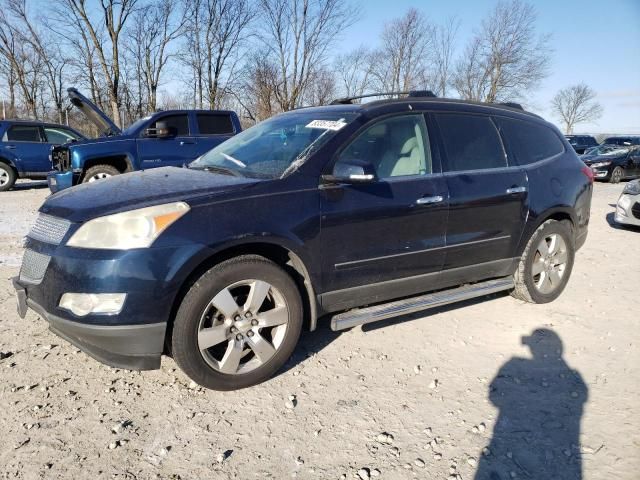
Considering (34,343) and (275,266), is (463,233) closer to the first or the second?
(275,266)

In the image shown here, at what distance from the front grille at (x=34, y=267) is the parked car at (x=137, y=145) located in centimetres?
524

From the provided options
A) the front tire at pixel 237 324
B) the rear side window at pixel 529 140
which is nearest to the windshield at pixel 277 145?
the front tire at pixel 237 324

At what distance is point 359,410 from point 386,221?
1.24m

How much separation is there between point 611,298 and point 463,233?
2.07m

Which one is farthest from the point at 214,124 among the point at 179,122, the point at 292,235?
the point at 292,235

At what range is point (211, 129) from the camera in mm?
9508

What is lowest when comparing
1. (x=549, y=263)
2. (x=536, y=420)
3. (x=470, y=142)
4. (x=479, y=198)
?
(x=536, y=420)

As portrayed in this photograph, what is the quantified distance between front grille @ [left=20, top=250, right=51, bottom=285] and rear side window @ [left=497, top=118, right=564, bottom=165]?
3642 millimetres

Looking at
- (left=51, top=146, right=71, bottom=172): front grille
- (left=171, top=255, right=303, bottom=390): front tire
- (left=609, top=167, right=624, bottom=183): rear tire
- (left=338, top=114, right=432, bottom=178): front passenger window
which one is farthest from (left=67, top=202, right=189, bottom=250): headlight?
(left=609, top=167, right=624, bottom=183): rear tire

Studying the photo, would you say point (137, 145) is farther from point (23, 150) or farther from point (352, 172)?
point (352, 172)

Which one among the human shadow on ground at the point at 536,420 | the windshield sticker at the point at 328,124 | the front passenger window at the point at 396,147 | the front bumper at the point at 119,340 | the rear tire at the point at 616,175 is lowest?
the human shadow on ground at the point at 536,420

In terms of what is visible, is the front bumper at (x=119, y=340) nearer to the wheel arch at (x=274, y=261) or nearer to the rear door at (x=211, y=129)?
the wheel arch at (x=274, y=261)

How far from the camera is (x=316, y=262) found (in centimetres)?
286

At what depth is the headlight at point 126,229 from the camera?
92.4 inches
